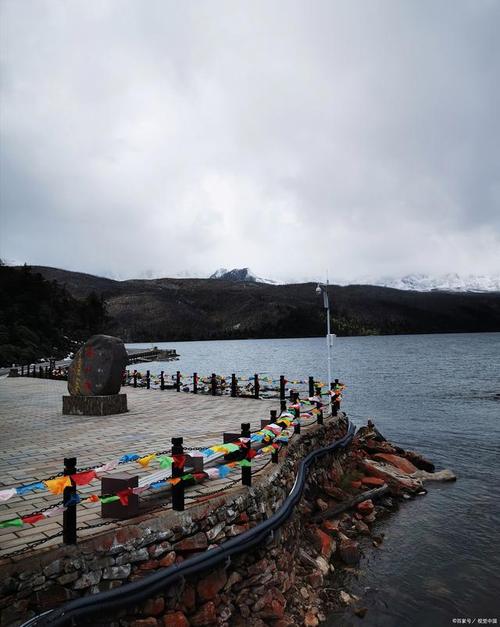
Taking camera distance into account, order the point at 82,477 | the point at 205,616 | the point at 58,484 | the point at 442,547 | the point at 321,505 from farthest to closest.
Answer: the point at 321,505 → the point at 442,547 → the point at 205,616 → the point at 82,477 → the point at 58,484

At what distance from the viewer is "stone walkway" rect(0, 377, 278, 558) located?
19.2 ft

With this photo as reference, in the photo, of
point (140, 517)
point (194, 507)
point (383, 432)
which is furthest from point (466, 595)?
point (383, 432)

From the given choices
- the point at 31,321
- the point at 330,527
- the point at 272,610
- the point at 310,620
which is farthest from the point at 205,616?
the point at 31,321

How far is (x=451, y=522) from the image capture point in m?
11.5

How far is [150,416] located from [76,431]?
2.94 meters

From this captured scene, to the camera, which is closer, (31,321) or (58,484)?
(58,484)

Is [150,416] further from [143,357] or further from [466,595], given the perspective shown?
[143,357]

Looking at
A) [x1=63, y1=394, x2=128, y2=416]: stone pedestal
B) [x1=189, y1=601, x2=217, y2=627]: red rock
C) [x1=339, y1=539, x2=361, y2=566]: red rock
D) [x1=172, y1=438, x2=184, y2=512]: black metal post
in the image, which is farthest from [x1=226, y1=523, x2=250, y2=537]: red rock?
[x1=63, y1=394, x2=128, y2=416]: stone pedestal

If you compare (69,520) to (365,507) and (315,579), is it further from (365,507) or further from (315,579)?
(365,507)

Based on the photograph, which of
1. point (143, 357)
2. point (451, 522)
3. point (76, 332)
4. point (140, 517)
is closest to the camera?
point (140, 517)

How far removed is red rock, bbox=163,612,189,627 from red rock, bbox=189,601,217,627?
0.66 feet

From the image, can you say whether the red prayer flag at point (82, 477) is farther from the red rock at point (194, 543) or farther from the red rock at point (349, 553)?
the red rock at point (349, 553)

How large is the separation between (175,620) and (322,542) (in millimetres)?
4662

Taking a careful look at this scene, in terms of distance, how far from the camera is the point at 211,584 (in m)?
5.80
